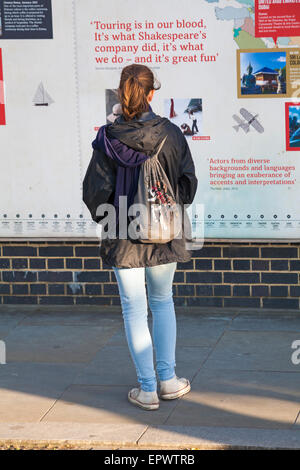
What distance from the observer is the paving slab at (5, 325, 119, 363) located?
21.5 feet

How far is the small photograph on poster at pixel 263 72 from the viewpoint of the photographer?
23.2ft

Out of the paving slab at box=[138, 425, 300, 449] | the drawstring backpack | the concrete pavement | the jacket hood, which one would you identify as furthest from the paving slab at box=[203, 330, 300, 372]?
the jacket hood

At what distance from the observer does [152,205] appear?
17.3 ft

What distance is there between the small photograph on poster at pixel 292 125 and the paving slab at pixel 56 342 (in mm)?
1756

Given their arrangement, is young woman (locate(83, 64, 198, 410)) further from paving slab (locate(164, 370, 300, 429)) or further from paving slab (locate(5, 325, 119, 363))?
paving slab (locate(5, 325, 119, 363))

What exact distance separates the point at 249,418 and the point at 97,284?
2.64m

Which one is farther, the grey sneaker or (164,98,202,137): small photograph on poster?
(164,98,202,137): small photograph on poster

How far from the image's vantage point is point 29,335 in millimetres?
7082

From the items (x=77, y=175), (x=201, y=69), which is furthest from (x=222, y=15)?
(x=77, y=175)

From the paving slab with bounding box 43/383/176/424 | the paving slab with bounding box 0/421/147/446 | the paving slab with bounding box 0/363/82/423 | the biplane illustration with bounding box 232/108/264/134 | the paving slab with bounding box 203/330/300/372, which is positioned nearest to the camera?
the paving slab with bounding box 0/421/147/446

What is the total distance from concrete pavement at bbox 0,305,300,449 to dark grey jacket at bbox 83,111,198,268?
32.4 inches

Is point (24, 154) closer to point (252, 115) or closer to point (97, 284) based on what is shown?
point (97, 284)

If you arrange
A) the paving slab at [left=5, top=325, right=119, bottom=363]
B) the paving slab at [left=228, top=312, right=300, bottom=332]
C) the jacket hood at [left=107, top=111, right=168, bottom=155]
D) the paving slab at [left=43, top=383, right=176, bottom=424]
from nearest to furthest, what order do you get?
the jacket hood at [left=107, top=111, right=168, bottom=155] < the paving slab at [left=43, top=383, right=176, bottom=424] < the paving slab at [left=5, top=325, right=119, bottom=363] < the paving slab at [left=228, top=312, right=300, bottom=332]

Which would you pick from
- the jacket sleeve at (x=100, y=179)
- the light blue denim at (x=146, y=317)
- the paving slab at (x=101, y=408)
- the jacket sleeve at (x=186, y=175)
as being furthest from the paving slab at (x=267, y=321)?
the jacket sleeve at (x=100, y=179)
